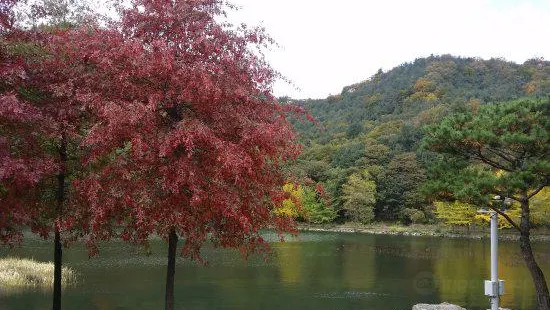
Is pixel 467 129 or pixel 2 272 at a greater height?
pixel 467 129

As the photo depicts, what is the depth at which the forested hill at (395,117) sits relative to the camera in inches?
2517

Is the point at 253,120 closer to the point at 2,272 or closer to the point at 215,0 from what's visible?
the point at 215,0

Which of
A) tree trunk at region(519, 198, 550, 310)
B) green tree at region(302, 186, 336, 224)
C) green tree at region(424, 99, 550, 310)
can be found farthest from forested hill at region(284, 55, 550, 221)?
tree trunk at region(519, 198, 550, 310)

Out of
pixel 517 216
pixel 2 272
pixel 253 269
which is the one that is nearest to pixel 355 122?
pixel 517 216

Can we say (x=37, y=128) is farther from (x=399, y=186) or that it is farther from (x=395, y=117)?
(x=395, y=117)

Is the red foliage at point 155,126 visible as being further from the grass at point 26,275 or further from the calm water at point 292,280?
the grass at point 26,275

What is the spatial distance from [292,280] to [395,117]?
7494 cm

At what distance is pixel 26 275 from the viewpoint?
21891 mm

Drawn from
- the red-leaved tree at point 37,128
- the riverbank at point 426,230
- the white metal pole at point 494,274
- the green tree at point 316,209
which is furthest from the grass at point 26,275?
the green tree at point 316,209

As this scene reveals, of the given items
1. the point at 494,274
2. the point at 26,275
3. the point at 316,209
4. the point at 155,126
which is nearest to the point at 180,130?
the point at 155,126

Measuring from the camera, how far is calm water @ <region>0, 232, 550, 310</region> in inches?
797

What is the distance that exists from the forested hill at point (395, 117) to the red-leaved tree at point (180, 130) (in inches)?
1467

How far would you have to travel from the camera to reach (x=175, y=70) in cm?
844

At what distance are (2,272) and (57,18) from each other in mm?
14731
